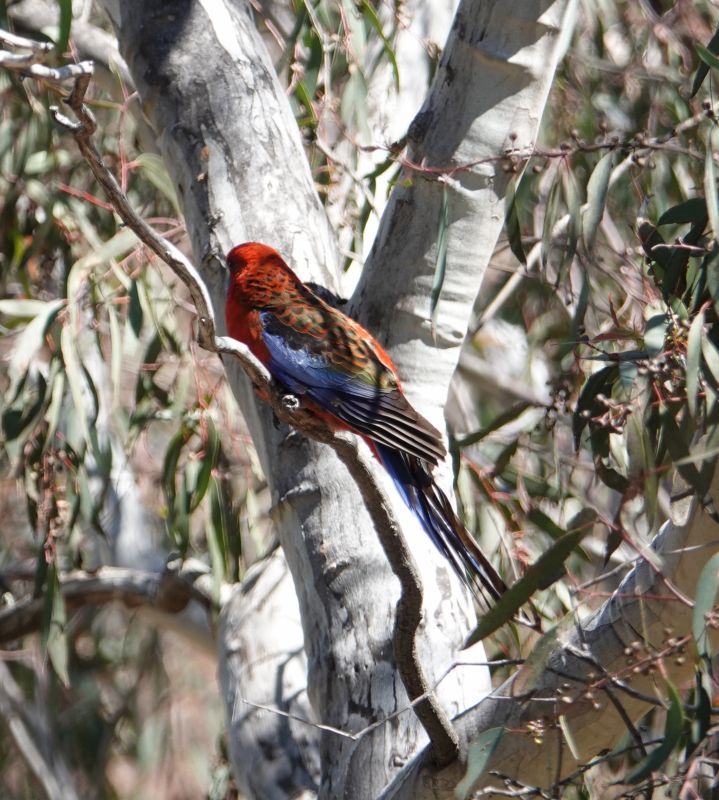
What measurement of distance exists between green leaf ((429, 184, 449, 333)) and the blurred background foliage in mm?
123

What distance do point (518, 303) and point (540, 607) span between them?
1299 millimetres

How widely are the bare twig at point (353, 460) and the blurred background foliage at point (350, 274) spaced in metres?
0.27

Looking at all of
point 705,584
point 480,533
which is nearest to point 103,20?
point 480,533

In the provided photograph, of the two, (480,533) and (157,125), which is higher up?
(157,125)

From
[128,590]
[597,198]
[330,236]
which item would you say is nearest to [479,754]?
[597,198]

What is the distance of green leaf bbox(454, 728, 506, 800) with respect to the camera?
146cm

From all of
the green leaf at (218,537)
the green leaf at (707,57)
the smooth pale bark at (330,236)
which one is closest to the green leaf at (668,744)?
the smooth pale bark at (330,236)

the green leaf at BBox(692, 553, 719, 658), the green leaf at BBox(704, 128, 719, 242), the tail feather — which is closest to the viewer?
the green leaf at BBox(692, 553, 719, 658)

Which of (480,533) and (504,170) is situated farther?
(480,533)

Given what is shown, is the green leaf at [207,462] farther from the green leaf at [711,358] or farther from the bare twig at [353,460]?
the green leaf at [711,358]

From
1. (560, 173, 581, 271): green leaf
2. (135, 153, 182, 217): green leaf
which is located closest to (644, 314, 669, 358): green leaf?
(560, 173, 581, 271): green leaf

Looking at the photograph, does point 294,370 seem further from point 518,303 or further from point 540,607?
point 518,303

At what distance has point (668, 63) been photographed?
3.73m

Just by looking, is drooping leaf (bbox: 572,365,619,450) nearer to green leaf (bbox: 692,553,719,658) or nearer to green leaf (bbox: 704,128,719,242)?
green leaf (bbox: 704,128,719,242)
